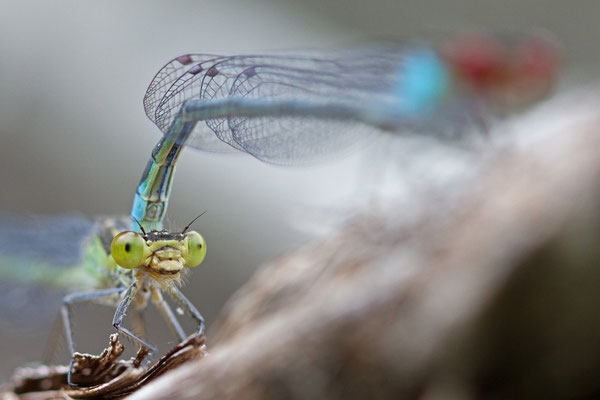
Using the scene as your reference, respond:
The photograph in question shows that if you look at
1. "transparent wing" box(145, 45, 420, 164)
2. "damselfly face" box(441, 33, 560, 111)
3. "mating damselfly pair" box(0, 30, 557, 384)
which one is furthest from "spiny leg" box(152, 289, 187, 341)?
"damselfly face" box(441, 33, 560, 111)

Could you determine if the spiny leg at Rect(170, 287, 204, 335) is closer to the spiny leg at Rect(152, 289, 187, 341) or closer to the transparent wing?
the spiny leg at Rect(152, 289, 187, 341)

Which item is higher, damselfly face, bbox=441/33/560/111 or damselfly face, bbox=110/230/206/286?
damselfly face, bbox=441/33/560/111

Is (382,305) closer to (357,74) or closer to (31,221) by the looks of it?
(357,74)

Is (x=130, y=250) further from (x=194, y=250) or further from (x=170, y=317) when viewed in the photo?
(x=170, y=317)

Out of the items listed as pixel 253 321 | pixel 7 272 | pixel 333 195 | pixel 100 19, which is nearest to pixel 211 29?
pixel 100 19

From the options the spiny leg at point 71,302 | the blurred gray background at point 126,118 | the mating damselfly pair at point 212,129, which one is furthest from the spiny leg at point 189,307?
the blurred gray background at point 126,118

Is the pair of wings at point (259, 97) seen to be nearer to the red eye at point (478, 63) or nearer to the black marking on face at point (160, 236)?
the black marking on face at point (160, 236)

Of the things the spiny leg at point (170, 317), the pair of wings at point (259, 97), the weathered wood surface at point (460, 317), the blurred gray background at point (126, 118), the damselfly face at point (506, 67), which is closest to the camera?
the pair of wings at point (259, 97)
